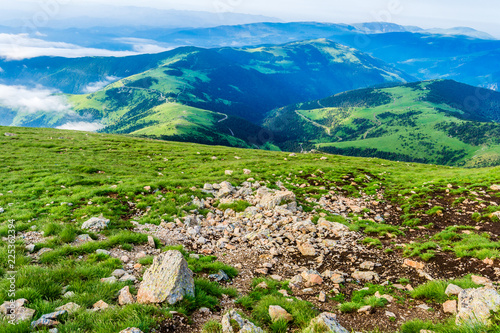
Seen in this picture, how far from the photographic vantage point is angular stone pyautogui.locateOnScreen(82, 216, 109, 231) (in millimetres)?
13375

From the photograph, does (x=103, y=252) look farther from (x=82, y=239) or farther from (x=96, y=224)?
(x=96, y=224)

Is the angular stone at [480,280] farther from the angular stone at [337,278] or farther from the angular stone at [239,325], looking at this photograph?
the angular stone at [239,325]

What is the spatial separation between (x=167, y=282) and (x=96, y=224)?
322 inches

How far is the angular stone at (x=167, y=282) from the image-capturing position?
757 cm

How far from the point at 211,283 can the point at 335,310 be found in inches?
182

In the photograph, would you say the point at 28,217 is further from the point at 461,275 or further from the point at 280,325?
the point at 461,275

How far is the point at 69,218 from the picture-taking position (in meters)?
14.7

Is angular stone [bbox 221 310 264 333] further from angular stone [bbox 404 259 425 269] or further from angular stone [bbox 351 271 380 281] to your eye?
angular stone [bbox 404 259 425 269]

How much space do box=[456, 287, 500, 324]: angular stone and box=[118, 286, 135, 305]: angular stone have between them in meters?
9.33

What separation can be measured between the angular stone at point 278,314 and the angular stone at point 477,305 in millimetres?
4588

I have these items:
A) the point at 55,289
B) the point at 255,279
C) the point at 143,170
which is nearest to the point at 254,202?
the point at 255,279

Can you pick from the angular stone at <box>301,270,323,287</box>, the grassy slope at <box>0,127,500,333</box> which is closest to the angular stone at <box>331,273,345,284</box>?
the angular stone at <box>301,270,323,287</box>

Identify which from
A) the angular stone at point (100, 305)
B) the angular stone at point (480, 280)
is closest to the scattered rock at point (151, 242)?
the angular stone at point (100, 305)

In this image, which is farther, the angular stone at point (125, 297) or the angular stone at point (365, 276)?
the angular stone at point (365, 276)
